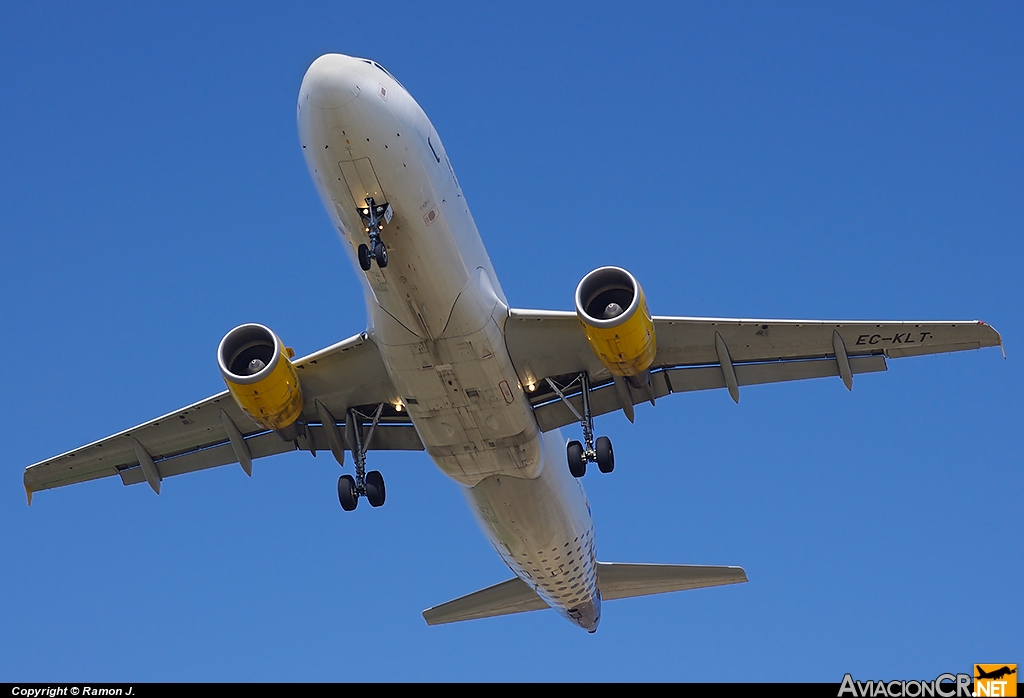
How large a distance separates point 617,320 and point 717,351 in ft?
10.3

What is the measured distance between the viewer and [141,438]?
2330 centimetres

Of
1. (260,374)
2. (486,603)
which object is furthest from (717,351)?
(486,603)

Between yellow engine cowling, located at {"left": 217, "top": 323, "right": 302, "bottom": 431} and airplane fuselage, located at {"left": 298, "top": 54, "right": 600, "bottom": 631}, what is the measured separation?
1721 millimetres

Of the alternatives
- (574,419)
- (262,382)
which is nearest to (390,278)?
(262,382)

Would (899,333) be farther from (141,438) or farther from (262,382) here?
(141,438)

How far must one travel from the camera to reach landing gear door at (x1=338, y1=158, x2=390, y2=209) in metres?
16.6

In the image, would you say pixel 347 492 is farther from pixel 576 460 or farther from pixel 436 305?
pixel 436 305

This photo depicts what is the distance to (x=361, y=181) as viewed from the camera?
1678 cm

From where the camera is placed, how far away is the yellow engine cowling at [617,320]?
1862 centimetres

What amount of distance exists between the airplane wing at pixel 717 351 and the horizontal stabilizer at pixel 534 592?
7456 mm

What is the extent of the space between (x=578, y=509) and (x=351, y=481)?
4957 millimetres

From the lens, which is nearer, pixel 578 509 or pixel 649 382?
pixel 649 382

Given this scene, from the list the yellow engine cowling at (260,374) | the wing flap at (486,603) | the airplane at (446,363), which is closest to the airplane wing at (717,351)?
the airplane at (446,363)

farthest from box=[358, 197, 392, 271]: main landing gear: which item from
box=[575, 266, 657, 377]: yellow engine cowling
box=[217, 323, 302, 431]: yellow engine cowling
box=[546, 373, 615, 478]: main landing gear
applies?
box=[546, 373, 615, 478]: main landing gear
